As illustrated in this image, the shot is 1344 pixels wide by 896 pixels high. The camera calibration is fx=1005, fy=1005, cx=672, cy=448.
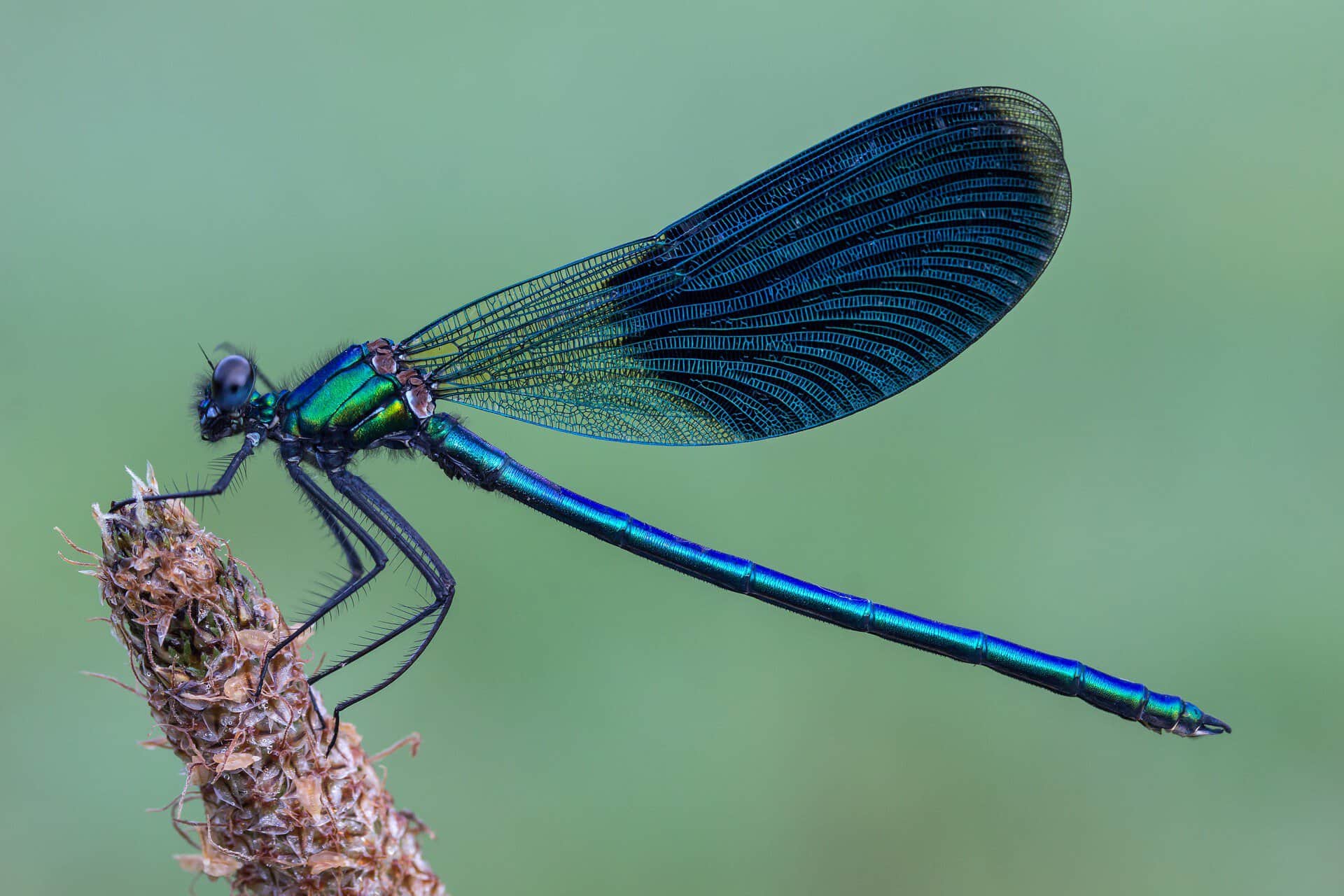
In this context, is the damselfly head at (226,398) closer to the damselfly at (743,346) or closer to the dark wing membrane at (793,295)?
the damselfly at (743,346)

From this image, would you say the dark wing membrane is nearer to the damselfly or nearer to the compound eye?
the damselfly

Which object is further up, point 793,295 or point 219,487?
point 793,295

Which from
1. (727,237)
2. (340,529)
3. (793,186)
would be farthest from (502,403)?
(793,186)

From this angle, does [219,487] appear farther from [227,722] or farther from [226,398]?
[227,722]

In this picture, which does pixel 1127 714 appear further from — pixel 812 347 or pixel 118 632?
pixel 118 632

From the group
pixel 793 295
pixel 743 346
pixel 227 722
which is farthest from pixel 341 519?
pixel 793 295

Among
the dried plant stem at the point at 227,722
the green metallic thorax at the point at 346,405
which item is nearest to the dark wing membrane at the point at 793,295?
the green metallic thorax at the point at 346,405

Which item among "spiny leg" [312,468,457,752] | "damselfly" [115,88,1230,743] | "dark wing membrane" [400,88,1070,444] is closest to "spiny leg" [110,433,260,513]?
"damselfly" [115,88,1230,743]

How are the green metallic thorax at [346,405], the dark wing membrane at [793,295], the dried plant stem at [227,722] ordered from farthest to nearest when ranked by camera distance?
the green metallic thorax at [346,405], the dark wing membrane at [793,295], the dried plant stem at [227,722]
